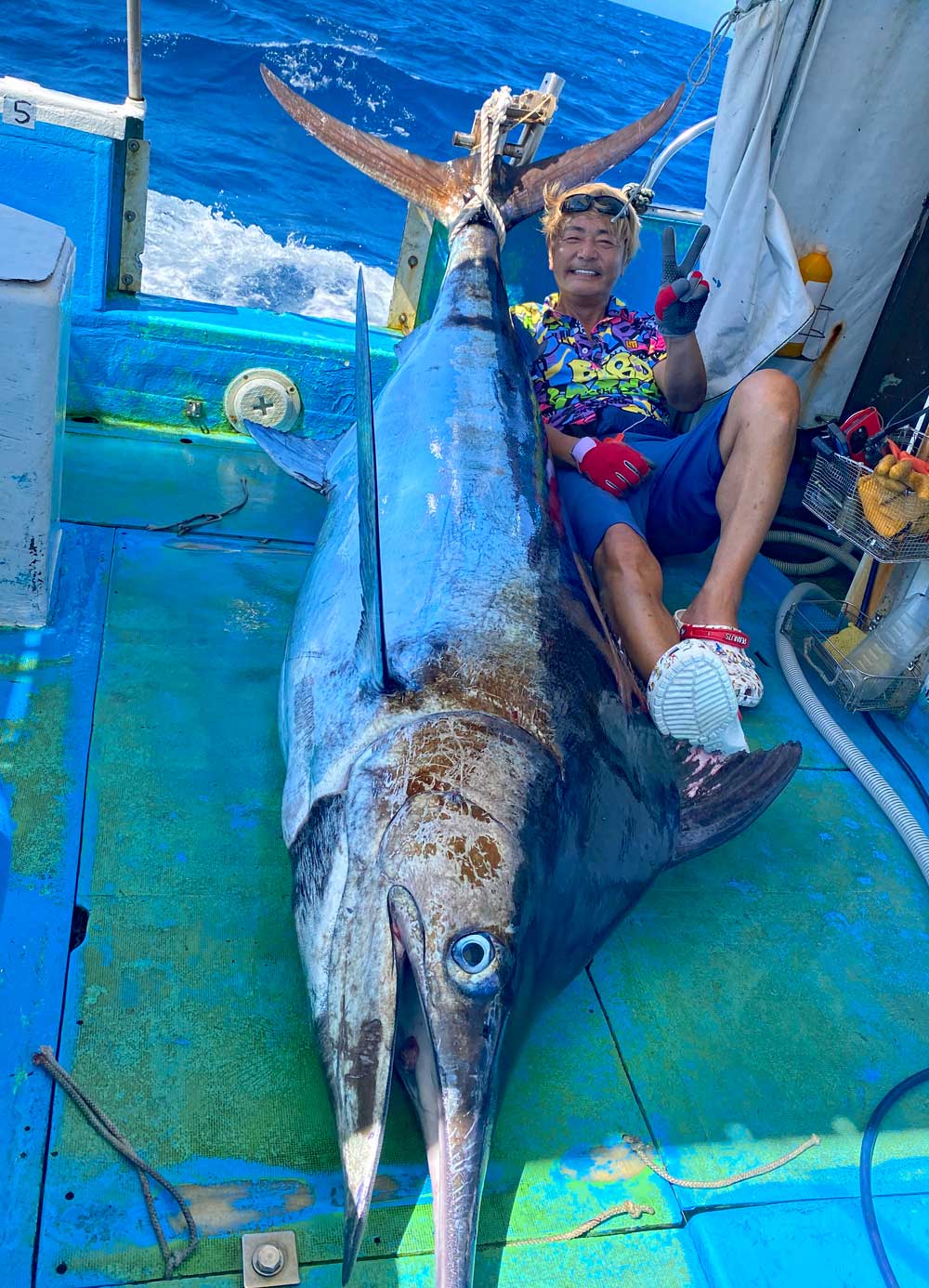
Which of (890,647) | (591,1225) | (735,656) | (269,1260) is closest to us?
(269,1260)

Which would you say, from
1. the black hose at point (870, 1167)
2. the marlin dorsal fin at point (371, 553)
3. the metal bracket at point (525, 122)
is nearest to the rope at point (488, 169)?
the metal bracket at point (525, 122)

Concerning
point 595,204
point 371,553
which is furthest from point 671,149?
point 371,553

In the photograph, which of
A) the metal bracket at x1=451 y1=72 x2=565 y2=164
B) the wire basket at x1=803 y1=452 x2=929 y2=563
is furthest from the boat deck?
the metal bracket at x1=451 y1=72 x2=565 y2=164

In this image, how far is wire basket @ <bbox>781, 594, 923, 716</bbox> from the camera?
2883 mm

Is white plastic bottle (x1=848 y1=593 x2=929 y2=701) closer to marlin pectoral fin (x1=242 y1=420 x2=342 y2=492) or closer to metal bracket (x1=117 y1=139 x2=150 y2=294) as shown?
marlin pectoral fin (x1=242 y1=420 x2=342 y2=492)

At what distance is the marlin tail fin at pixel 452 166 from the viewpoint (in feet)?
11.6

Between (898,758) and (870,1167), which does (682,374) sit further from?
(870,1167)

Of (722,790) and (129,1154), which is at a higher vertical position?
(722,790)

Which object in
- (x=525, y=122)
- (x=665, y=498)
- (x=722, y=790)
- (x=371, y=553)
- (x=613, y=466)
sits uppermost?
(x=525, y=122)

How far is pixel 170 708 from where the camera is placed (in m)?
2.25

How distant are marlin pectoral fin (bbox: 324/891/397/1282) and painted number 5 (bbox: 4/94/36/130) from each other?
2.74 meters

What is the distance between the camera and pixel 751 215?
349 centimetres

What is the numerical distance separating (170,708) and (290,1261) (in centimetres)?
121

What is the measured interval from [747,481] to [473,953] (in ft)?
5.87
